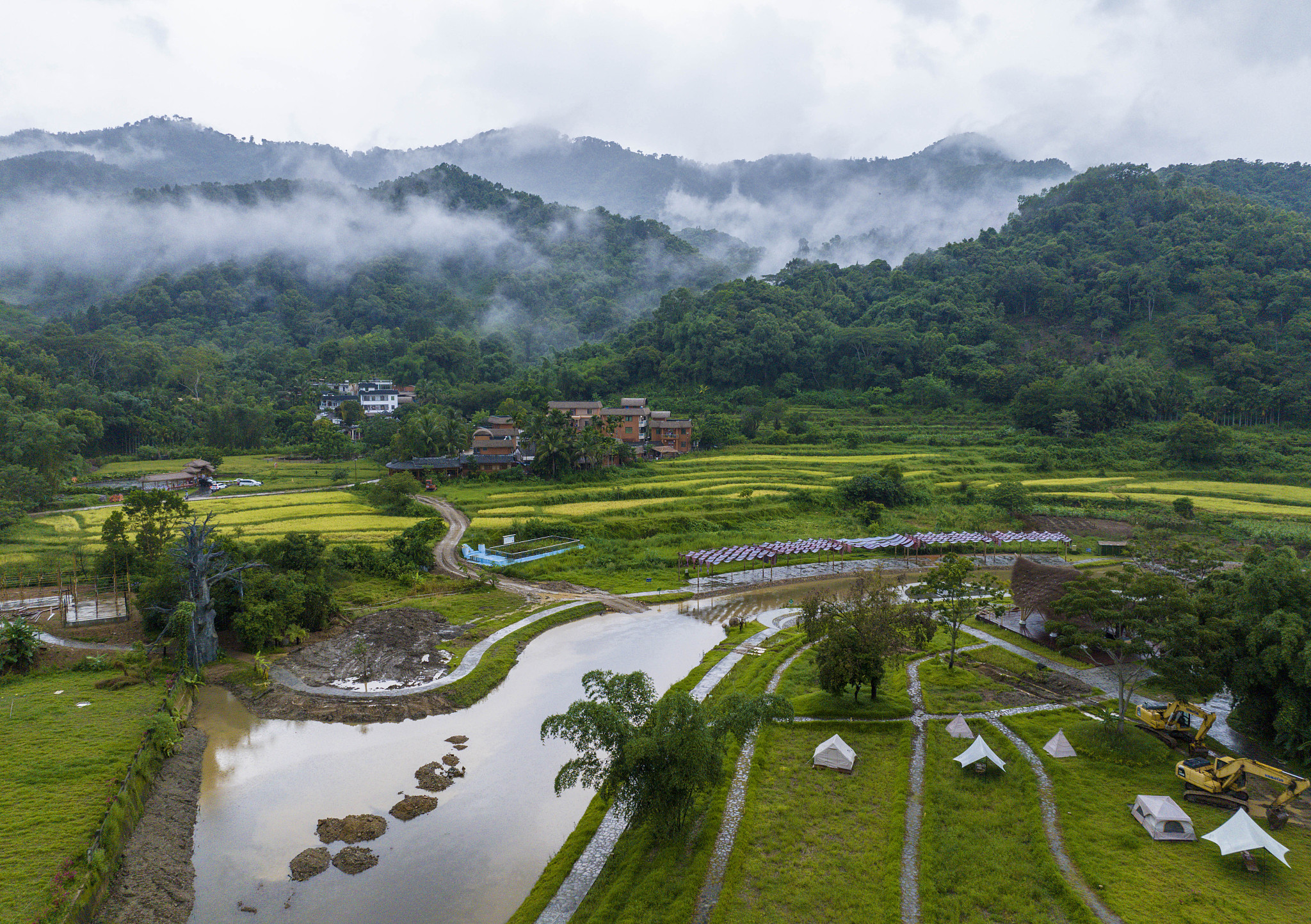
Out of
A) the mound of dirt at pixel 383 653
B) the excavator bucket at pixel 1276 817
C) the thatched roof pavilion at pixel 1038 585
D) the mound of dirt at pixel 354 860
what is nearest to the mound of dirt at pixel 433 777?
the mound of dirt at pixel 354 860

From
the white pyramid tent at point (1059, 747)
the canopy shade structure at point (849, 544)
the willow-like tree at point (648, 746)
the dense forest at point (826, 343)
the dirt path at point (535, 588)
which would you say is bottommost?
the dirt path at point (535, 588)

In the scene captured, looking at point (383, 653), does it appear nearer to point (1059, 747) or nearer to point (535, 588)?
point (535, 588)

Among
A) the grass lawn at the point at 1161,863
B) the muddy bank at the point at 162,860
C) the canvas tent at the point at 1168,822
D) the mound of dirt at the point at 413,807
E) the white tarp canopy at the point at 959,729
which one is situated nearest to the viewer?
the grass lawn at the point at 1161,863

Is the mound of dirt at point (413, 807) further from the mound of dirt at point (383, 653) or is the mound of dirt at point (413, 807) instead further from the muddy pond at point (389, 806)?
the mound of dirt at point (383, 653)

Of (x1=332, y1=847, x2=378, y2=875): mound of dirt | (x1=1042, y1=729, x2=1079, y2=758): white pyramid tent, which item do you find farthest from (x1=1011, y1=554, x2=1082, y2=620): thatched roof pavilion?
(x1=332, y1=847, x2=378, y2=875): mound of dirt

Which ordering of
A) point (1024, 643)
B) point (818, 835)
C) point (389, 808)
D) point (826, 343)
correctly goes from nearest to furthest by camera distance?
1. point (818, 835)
2. point (389, 808)
3. point (1024, 643)
4. point (826, 343)

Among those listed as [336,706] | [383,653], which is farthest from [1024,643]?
[336,706]
